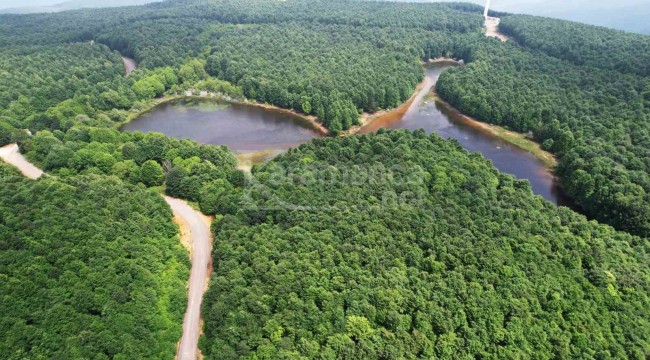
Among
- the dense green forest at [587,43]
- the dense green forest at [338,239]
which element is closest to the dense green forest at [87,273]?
the dense green forest at [338,239]

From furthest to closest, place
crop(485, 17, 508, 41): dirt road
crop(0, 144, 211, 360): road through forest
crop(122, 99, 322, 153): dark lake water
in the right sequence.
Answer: crop(485, 17, 508, 41): dirt road, crop(122, 99, 322, 153): dark lake water, crop(0, 144, 211, 360): road through forest

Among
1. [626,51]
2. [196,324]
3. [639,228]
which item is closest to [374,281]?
[196,324]

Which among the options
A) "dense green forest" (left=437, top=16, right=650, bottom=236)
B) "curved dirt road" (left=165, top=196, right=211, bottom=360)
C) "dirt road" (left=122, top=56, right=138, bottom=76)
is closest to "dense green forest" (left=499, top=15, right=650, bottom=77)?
"dense green forest" (left=437, top=16, right=650, bottom=236)

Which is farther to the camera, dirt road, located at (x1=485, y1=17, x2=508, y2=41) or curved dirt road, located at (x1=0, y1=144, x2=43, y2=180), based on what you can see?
dirt road, located at (x1=485, y1=17, x2=508, y2=41)

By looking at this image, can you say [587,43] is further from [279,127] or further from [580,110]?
[279,127]

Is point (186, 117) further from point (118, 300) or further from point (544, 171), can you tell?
point (544, 171)

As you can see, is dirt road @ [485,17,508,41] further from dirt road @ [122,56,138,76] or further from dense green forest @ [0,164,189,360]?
dense green forest @ [0,164,189,360]
